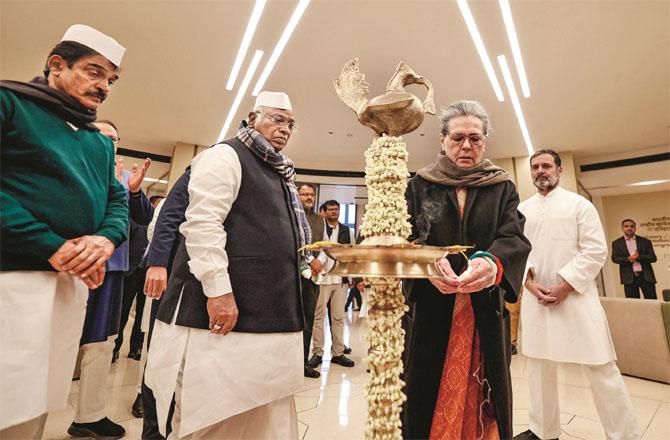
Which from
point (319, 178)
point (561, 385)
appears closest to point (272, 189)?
point (561, 385)

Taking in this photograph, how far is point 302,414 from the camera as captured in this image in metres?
2.22

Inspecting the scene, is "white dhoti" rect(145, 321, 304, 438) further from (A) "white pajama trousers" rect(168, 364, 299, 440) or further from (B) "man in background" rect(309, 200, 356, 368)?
(B) "man in background" rect(309, 200, 356, 368)

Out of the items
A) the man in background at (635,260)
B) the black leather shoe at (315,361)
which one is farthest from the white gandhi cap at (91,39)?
the man in background at (635,260)

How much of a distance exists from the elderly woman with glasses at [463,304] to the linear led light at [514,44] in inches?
122

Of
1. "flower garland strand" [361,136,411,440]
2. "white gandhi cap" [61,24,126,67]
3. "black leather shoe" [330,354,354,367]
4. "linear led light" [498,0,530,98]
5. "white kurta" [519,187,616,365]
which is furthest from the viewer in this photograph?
"linear led light" [498,0,530,98]

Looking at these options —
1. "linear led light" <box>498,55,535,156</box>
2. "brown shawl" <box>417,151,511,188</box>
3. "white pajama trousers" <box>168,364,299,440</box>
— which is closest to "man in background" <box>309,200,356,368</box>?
"white pajama trousers" <box>168,364,299,440</box>

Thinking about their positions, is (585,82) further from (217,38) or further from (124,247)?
(124,247)

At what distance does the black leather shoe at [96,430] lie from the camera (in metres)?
1.77

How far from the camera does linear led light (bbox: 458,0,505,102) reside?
3.53m

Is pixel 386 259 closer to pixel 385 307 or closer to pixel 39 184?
pixel 385 307

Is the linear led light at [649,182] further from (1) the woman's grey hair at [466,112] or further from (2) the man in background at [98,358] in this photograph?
(2) the man in background at [98,358]

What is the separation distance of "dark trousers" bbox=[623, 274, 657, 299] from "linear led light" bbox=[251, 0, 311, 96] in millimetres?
7728

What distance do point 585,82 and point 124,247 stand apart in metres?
6.12

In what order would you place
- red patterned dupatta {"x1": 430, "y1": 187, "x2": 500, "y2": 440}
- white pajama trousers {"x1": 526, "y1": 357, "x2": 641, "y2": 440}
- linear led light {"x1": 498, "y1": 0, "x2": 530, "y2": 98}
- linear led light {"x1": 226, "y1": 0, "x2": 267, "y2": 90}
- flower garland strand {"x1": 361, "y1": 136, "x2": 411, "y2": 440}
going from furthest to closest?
linear led light {"x1": 226, "y1": 0, "x2": 267, "y2": 90} → linear led light {"x1": 498, "y1": 0, "x2": 530, "y2": 98} → white pajama trousers {"x1": 526, "y1": 357, "x2": 641, "y2": 440} → red patterned dupatta {"x1": 430, "y1": 187, "x2": 500, "y2": 440} → flower garland strand {"x1": 361, "y1": 136, "x2": 411, "y2": 440}
